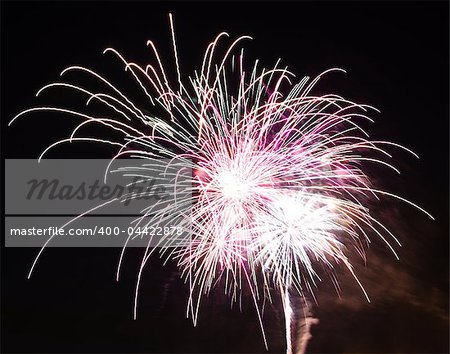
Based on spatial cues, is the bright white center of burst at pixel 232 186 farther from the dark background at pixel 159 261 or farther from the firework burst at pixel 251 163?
the dark background at pixel 159 261

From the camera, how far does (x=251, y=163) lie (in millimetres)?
3537

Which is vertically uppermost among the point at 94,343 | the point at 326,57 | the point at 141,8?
the point at 141,8

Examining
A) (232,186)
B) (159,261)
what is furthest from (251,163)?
(159,261)

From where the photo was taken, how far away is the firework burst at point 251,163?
11.7ft

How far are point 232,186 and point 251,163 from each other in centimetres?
24

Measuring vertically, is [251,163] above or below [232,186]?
above

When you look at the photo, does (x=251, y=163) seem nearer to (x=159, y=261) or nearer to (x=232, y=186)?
(x=232, y=186)

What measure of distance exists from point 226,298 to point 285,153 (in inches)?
54.6

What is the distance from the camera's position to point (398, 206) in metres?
4.10

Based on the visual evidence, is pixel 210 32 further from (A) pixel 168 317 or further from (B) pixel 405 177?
(A) pixel 168 317

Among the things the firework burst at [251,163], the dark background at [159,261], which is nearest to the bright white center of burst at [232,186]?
the firework burst at [251,163]

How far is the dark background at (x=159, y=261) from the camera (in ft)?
13.3

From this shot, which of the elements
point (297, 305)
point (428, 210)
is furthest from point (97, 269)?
point (428, 210)

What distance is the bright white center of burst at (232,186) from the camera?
3488 mm
